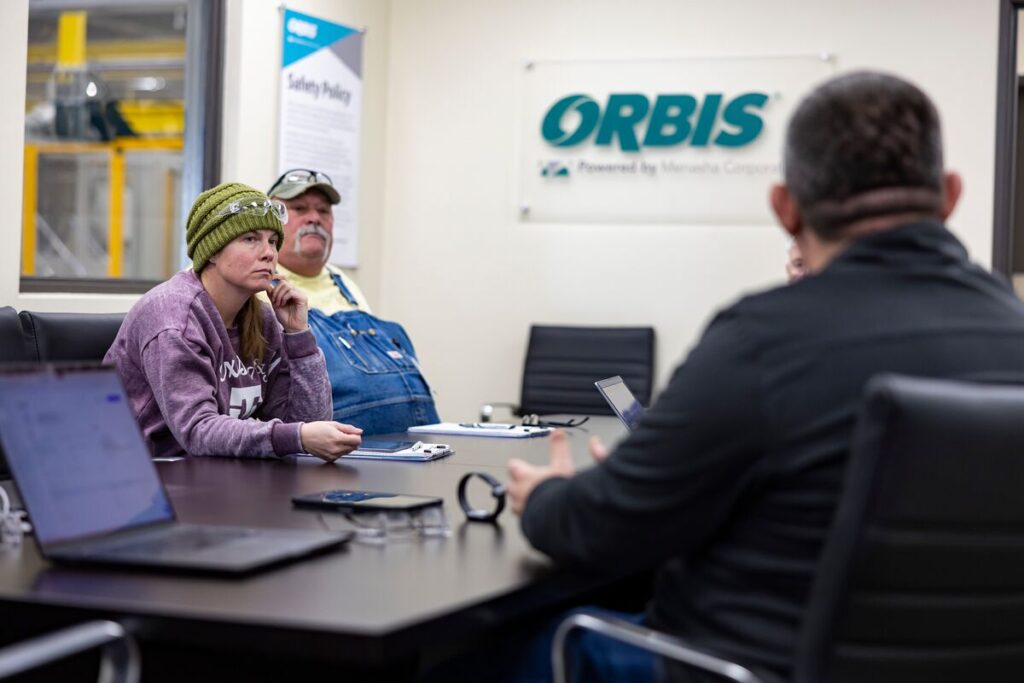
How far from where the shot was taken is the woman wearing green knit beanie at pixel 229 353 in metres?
2.58

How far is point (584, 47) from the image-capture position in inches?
244

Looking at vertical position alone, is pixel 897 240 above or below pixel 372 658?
above

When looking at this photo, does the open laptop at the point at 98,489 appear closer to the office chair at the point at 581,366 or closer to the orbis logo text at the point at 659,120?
the office chair at the point at 581,366

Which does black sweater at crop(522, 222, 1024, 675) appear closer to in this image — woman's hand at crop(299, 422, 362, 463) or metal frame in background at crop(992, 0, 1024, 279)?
woman's hand at crop(299, 422, 362, 463)

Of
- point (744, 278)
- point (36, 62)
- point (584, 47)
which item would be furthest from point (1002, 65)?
point (36, 62)

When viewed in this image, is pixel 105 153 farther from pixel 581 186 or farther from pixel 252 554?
pixel 252 554

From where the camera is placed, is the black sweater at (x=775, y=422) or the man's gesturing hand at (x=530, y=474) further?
the man's gesturing hand at (x=530, y=474)

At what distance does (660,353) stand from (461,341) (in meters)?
1.01

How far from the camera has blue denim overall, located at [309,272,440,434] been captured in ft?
11.6

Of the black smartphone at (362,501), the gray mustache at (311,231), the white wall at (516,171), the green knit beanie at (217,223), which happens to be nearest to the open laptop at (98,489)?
the black smartphone at (362,501)

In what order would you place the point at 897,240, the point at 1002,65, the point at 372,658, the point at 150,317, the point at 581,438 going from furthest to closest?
the point at 1002,65 → the point at 581,438 → the point at 150,317 → the point at 897,240 → the point at 372,658

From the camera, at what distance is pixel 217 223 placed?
2.86 m

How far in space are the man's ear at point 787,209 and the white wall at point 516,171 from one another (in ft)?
14.9

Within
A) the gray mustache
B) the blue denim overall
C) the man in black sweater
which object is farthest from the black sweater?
the gray mustache
